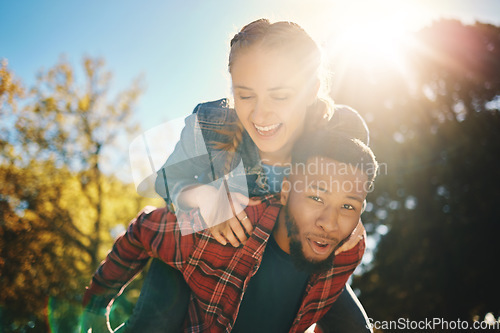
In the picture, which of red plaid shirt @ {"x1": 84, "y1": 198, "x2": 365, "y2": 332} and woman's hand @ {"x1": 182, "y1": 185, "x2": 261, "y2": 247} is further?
red plaid shirt @ {"x1": 84, "y1": 198, "x2": 365, "y2": 332}

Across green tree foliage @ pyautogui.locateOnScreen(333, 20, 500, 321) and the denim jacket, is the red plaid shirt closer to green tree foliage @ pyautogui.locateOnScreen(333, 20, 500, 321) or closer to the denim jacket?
the denim jacket

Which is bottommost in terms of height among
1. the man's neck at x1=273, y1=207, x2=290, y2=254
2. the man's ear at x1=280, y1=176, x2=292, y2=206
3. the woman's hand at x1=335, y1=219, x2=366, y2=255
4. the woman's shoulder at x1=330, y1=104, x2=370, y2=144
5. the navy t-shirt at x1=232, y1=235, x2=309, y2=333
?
the navy t-shirt at x1=232, y1=235, x2=309, y2=333

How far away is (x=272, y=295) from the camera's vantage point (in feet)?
7.44

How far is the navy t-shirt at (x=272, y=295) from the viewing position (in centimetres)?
223

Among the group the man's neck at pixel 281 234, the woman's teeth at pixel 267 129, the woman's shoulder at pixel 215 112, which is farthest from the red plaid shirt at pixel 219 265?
the woman's shoulder at pixel 215 112

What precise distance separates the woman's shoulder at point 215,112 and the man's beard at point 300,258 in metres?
0.90

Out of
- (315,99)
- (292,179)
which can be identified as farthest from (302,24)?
(292,179)

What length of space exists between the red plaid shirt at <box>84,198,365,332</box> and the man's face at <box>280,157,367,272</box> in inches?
8.2

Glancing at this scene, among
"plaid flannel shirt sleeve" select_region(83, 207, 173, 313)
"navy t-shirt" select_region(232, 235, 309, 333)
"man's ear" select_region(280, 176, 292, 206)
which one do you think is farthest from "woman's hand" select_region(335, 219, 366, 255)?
"plaid flannel shirt sleeve" select_region(83, 207, 173, 313)

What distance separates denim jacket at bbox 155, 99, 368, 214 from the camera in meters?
2.13

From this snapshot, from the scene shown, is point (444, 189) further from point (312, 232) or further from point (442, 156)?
point (312, 232)

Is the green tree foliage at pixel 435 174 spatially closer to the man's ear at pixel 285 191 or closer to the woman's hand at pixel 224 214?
the man's ear at pixel 285 191

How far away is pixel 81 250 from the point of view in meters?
11.9

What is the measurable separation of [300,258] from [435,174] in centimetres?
866
